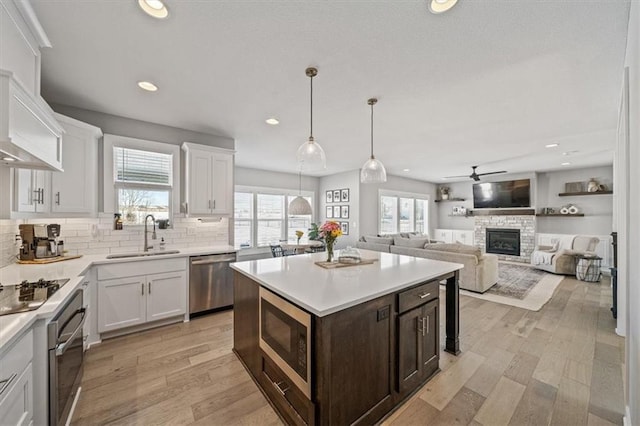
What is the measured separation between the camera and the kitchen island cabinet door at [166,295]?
2977 mm

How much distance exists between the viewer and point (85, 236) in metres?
3.00

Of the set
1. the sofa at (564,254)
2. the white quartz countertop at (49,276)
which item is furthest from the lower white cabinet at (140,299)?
the sofa at (564,254)

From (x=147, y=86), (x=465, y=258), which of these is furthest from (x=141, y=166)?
(x=465, y=258)

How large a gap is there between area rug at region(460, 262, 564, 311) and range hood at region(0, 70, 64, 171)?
535 cm

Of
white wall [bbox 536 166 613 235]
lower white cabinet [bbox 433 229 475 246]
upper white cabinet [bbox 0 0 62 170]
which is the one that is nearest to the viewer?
upper white cabinet [bbox 0 0 62 170]

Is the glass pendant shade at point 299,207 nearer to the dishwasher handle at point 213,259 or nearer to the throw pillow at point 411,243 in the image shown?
the dishwasher handle at point 213,259

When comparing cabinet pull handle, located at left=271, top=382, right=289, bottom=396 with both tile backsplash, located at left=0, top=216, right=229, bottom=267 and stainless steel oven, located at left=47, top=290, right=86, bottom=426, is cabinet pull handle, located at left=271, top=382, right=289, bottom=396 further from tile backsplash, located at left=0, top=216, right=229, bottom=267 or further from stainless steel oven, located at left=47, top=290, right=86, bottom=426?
tile backsplash, located at left=0, top=216, right=229, bottom=267

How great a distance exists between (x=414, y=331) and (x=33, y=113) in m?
2.86

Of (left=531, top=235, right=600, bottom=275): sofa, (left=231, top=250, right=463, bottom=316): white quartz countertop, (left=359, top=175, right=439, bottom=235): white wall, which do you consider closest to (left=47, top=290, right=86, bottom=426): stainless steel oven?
(left=231, top=250, right=463, bottom=316): white quartz countertop

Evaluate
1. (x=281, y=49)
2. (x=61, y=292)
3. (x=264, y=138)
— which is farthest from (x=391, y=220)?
(x=61, y=292)

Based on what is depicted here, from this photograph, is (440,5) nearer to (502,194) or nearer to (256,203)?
(256,203)

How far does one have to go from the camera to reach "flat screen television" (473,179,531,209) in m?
7.18

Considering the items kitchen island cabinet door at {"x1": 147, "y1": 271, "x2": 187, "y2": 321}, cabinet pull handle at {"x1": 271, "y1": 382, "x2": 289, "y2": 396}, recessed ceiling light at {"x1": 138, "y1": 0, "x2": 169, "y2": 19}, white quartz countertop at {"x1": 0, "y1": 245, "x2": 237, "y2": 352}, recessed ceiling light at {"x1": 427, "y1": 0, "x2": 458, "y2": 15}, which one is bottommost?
cabinet pull handle at {"x1": 271, "y1": 382, "x2": 289, "y2": 396}

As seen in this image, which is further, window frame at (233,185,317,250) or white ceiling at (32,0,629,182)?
window frame at (233,185,317,250)
